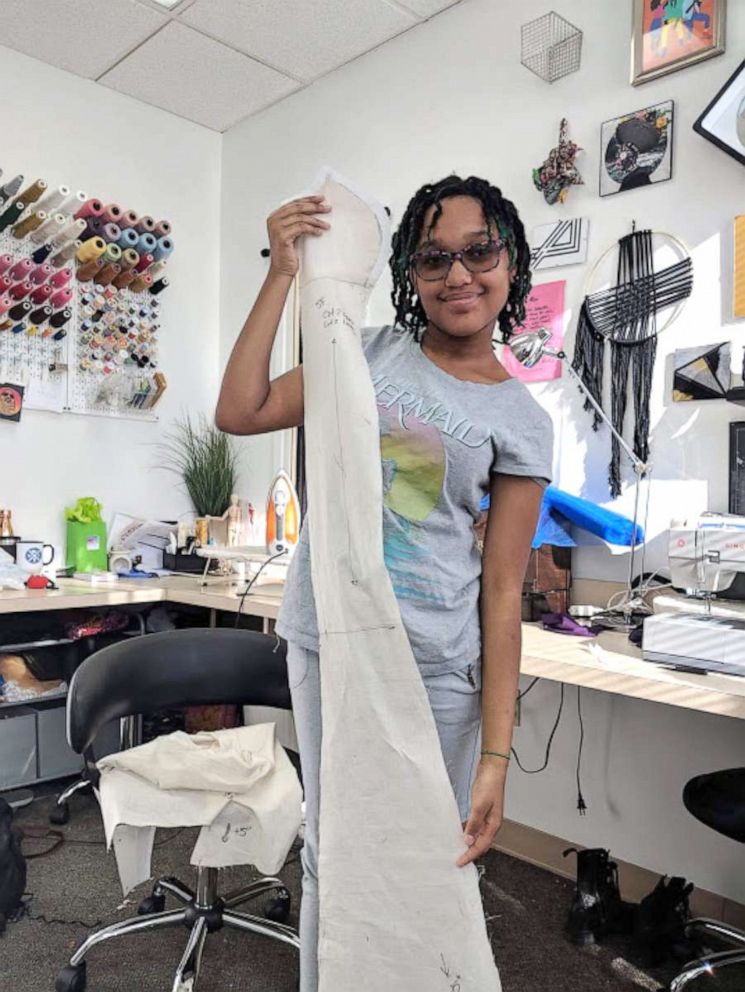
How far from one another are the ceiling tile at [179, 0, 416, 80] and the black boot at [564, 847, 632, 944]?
9.08 ft

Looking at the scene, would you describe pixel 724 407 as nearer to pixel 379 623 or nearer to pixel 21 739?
pixel 379 623

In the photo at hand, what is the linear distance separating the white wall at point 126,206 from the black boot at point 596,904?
2.24 m

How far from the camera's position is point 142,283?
3.42m

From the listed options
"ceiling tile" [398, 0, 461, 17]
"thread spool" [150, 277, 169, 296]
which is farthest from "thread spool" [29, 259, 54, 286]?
"ceiling tile" [398, 0, 461, 17]

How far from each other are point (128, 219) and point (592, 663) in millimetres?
2616

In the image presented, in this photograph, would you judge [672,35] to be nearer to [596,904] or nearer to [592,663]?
[592,663]

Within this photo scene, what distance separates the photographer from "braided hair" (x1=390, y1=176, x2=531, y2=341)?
3.50ft

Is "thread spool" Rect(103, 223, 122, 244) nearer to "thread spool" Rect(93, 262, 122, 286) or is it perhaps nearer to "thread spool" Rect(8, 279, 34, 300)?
"thread spool" Rect(93, 262, 122, 286)

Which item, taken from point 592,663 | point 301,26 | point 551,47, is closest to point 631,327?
point 551,47

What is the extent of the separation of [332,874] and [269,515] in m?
1.85

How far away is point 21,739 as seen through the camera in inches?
111

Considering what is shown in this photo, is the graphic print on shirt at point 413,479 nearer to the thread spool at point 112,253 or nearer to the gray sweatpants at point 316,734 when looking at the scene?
the gray sweatpants at point 316,734

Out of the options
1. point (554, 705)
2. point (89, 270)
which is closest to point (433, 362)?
point (554, 705)

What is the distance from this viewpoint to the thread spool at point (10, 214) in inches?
118
